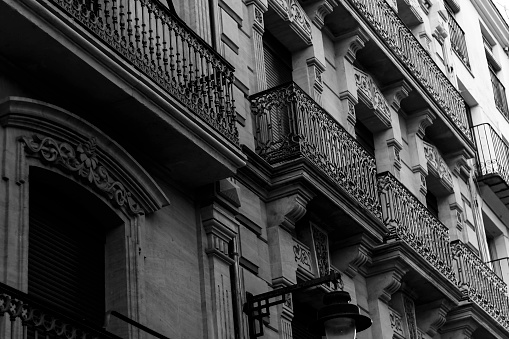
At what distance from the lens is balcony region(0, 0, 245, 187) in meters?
11.4

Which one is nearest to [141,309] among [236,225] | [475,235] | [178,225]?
[178,225]

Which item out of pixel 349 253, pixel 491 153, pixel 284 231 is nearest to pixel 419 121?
pixel 491 153

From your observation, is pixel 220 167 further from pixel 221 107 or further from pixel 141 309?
pixel 141 309

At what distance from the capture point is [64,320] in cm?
1012

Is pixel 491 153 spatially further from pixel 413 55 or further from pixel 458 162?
pixel 413 55

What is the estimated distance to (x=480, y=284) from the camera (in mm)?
21922

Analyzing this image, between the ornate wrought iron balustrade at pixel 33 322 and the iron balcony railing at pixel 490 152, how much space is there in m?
17.0

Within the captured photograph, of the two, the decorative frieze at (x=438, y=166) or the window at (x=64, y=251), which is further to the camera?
the decorative frieze at (x=438, y=166)

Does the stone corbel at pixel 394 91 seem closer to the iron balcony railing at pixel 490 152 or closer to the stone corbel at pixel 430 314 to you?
the stone corbel at pixel 430 314

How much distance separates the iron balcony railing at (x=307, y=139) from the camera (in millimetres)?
15805

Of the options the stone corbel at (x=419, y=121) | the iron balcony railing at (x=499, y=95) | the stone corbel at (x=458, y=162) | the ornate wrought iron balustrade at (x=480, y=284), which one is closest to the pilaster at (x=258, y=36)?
the stone corbel at (x=419, y=121)

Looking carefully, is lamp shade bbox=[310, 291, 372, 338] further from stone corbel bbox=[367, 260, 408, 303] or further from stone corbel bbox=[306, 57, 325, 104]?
stone corbel bbox=[306, 57, 325, 104]

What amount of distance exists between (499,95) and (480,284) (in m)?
8.87

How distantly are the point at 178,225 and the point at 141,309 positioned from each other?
1531mm
